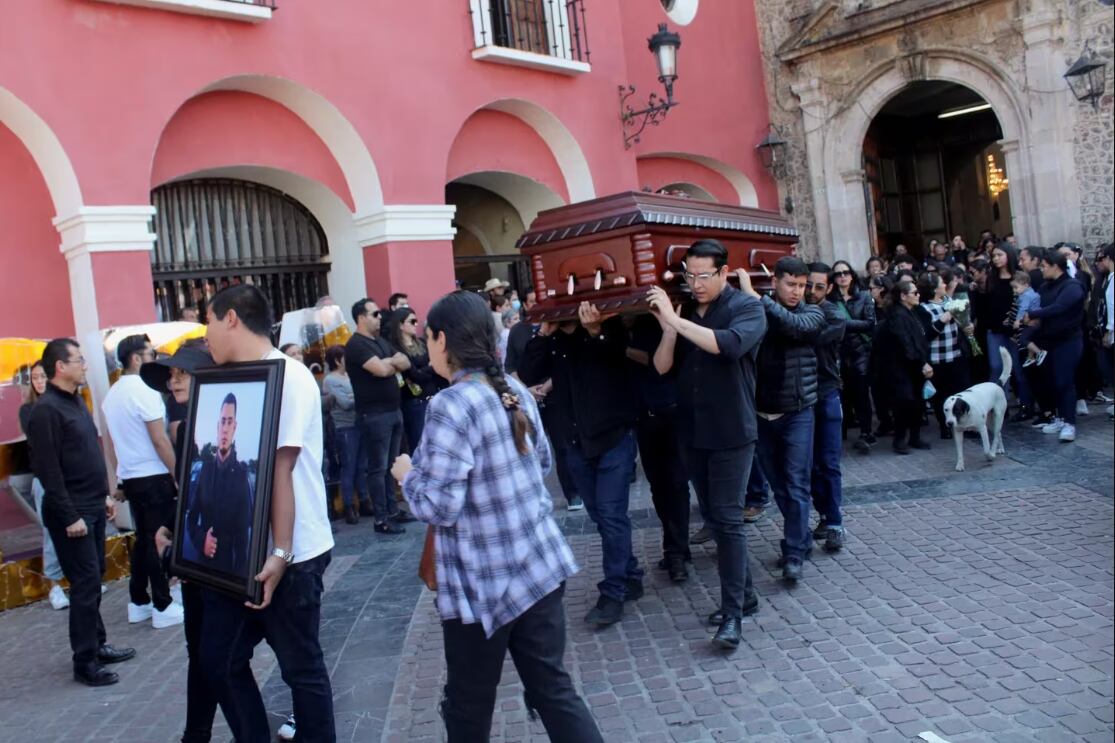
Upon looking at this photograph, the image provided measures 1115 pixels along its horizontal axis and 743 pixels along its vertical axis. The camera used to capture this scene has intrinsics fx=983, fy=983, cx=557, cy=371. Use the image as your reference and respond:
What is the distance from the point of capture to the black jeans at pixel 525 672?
9.73ft

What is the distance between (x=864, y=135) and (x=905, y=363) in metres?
7.35

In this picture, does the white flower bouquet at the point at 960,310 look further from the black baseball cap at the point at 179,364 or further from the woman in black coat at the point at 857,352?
the black baseball cap at the point at 179,364

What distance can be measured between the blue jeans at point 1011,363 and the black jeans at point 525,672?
755cm

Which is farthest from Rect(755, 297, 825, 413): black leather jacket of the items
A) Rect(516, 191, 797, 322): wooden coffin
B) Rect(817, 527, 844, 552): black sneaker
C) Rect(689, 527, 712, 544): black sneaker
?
Rect(689, 527, 712, 544): black sneaker

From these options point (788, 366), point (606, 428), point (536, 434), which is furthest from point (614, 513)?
point (536, 434)

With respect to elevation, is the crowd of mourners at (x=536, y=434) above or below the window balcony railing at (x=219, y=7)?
below

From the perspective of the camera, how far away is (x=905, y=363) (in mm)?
8633

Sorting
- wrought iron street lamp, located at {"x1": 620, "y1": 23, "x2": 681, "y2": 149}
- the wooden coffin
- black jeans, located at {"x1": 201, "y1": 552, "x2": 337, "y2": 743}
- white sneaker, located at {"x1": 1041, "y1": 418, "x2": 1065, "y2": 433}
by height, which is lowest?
white sneaker, located at {"x1": 1041, "y1": 418, "x2": 1065, "y2": 433}

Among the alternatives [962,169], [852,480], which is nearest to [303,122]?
[852,480]

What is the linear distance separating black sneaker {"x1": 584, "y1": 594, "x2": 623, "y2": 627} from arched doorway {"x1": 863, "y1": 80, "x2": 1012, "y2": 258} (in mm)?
12292

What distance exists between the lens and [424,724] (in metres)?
4.12

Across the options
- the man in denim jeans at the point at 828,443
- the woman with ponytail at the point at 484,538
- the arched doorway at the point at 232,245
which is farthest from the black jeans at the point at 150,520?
the arched doorway at the point at 232,245

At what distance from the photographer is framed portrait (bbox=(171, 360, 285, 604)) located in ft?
10.3

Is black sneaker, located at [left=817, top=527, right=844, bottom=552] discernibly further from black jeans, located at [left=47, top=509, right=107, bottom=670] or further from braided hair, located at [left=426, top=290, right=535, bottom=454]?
black jeans, located at [left=47, top=509, right=107, bottom=670]
